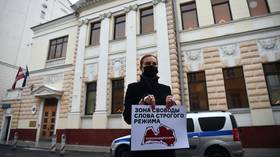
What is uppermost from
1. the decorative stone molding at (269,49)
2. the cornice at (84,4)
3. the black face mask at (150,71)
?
the cornice at (84,4)

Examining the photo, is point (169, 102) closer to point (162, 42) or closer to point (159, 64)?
point (159, 64)

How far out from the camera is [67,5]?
33312 millimetres

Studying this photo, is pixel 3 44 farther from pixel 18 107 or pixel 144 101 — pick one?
pixel 144 101

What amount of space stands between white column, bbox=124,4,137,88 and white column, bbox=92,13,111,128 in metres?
1.91

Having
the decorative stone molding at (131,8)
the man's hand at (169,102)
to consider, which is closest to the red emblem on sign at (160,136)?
the man's hand at (169,102)

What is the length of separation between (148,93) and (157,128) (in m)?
0.45

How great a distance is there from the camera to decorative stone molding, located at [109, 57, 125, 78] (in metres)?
14.8

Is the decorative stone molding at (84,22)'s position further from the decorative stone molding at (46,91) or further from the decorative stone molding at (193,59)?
the decorative stone molding at (193,59)

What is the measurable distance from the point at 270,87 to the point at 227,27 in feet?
15.1

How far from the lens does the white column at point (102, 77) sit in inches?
556

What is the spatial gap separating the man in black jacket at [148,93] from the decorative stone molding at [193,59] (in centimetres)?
1086

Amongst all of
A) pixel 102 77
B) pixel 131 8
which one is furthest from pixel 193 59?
pixel 102 77

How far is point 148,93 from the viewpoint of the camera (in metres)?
2.38

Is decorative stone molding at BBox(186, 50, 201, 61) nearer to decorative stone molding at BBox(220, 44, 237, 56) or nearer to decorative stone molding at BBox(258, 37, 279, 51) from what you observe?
decorative stone molding at BBox(220, 44, 237, 56)
